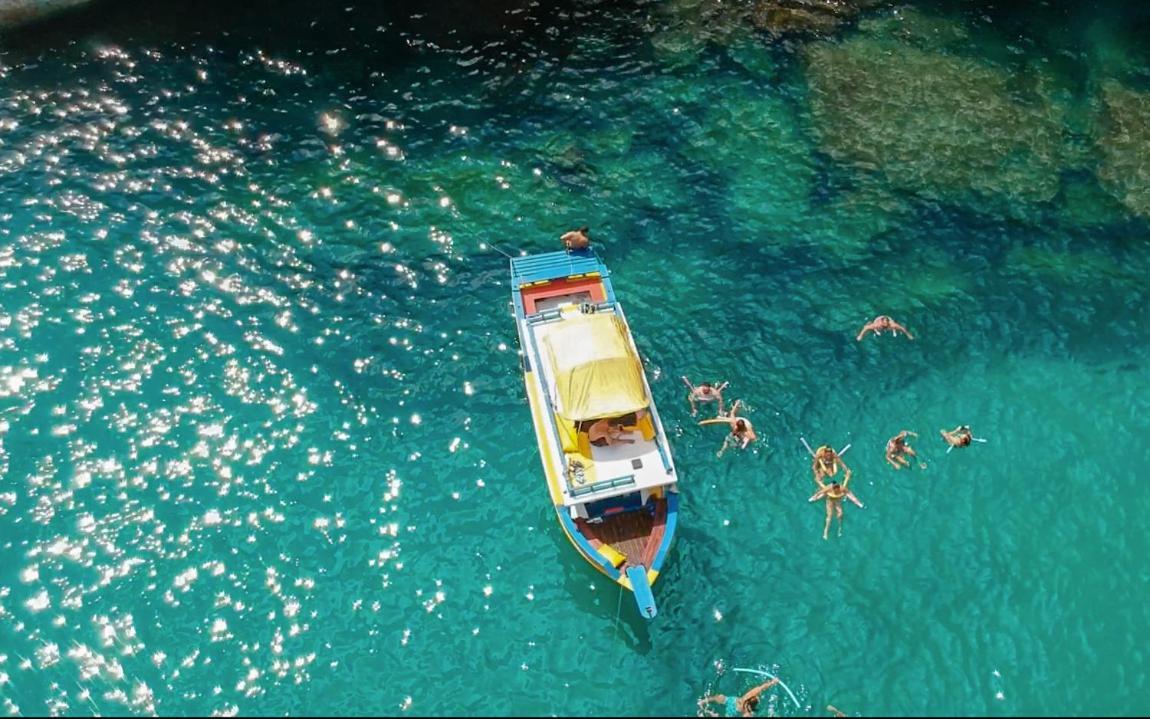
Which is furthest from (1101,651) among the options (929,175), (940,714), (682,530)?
(929,175)

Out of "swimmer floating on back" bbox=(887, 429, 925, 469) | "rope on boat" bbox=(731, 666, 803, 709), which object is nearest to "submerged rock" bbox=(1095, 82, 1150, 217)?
"swimmer floating on back" bbox=(887, 429, 925, 469)

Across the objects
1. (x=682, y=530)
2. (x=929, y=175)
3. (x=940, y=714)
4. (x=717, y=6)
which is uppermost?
(x=717, y=6)

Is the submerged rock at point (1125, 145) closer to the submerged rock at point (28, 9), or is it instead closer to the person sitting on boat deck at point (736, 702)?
the person sitting on boat deck at point (736, 702)

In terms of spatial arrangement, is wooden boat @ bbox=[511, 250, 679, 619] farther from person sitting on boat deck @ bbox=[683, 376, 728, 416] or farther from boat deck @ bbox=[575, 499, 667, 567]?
person sitting on boat deck @ bbox=[683, 376, 728, 416]

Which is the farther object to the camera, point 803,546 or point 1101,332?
point 1101,332

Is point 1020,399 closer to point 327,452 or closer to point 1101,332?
point 1101,332

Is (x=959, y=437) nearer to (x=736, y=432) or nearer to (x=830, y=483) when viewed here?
(x=830, y=483)

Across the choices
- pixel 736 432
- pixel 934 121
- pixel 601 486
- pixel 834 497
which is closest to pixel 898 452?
pixel 834 497
